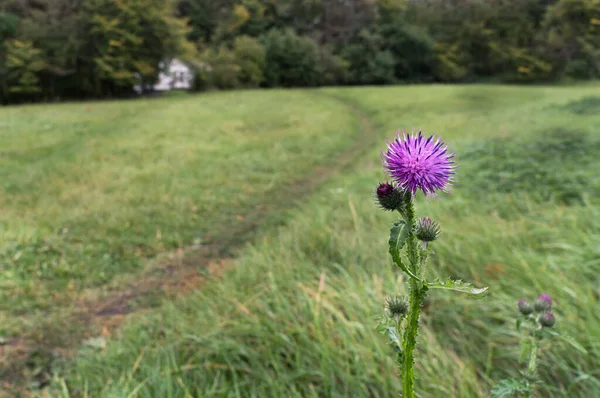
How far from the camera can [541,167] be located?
6.55 meters

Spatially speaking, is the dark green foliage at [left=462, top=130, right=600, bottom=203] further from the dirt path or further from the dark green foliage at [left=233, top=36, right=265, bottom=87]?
the dark green foliage at [left=233, top=36, right=265, bottom=87]

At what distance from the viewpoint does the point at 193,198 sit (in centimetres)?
807

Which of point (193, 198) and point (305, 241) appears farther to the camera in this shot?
point (193, 198)

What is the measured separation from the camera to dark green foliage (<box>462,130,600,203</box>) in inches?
214

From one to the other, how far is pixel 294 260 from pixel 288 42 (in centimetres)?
3788

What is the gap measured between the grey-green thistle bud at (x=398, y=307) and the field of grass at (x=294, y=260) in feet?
4.61

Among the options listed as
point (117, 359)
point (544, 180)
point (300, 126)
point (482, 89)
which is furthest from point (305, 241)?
point (482, 89)

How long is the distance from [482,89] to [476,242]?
2708 centimetres

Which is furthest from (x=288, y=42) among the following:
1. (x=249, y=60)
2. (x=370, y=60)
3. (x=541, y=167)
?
(x=541, y=167)

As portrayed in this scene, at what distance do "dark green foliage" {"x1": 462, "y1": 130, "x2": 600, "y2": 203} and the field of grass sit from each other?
0.04 m

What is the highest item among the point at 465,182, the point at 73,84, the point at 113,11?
the point at 113,11

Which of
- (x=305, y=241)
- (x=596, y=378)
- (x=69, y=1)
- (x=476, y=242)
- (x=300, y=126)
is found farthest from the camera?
(x=69, y=1)

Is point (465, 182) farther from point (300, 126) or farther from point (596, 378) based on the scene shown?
point (300, 126)

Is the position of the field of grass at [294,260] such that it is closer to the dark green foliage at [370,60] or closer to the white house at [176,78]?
the white house at [176,78]
